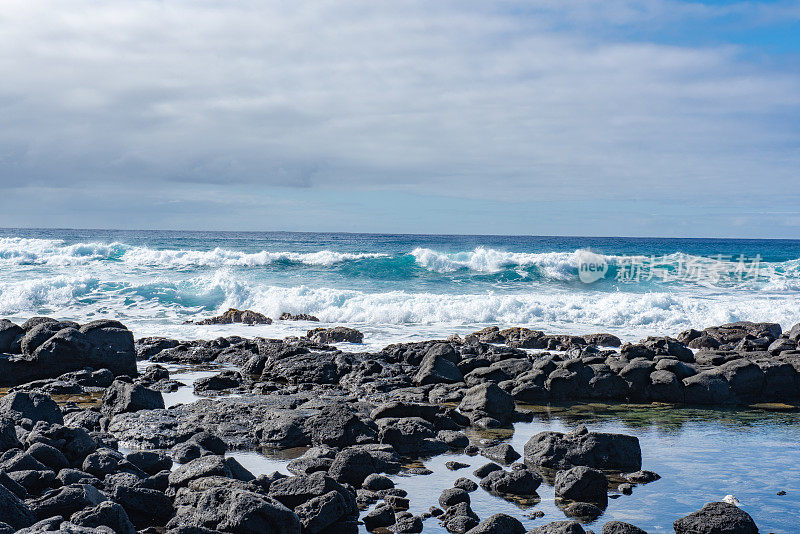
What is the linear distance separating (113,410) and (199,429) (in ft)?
6.40

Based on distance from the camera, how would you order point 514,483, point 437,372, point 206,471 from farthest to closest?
point 437,372, point 514,483, point 206,471

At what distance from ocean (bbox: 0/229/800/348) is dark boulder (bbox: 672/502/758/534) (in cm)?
1289

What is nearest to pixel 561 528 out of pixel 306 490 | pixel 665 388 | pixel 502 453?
pixel 306 490

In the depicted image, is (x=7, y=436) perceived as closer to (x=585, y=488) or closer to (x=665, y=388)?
(x=585, y=488)

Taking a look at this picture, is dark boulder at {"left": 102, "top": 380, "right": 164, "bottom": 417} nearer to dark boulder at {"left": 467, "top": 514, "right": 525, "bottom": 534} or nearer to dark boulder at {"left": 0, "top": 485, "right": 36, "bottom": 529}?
dark boulder at {"left": 0, "top": 485, "right": 36, "bottom": 529}

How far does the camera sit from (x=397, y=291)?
3133 cm

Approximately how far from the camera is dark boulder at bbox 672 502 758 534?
581 cm

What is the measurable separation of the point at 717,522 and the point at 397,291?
2568cm

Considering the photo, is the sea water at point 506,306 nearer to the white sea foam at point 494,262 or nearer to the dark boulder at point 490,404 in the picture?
the white sea foam at point 494,262

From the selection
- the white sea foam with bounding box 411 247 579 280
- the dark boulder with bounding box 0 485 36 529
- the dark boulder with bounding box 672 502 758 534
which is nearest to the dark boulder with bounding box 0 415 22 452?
the dark boulder with bounding box 0 485 36 529

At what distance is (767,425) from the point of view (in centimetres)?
1035

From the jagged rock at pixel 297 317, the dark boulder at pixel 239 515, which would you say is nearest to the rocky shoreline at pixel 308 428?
the dark boulder at pixel 239 515

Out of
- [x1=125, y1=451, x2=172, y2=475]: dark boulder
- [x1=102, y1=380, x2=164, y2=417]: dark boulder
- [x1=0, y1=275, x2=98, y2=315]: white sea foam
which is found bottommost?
[x1=0, y1=275, x2=98, y2=315]: white sea foam

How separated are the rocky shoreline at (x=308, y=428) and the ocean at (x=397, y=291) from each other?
5325mm
